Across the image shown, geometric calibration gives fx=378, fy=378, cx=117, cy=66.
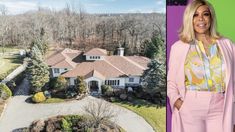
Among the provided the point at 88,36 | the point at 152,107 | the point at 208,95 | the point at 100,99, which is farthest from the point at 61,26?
the point at 208,95

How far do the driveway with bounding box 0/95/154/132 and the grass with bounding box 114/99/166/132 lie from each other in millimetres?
29

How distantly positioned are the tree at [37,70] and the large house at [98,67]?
0.16 feet

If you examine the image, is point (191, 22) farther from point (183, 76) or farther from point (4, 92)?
point (4, 92)

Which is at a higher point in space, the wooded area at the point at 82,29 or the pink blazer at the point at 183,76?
the wooded area at the point at 82,29

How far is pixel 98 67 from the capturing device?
2.65 m

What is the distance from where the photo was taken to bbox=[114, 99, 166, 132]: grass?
2648 millimetres

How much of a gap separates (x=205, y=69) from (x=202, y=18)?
29cm

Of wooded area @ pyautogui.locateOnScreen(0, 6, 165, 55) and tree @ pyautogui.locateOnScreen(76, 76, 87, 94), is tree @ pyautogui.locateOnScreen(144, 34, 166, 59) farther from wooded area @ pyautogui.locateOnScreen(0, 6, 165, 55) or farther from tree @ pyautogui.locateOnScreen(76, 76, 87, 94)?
tree @ pyautogui.locateOnScreen(76, 76, 87, 94)

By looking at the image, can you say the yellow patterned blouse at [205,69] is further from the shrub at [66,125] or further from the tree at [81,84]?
the shrub at [66,125]

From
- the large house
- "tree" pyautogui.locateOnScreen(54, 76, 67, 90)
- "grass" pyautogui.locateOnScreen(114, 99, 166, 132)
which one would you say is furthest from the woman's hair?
"tree" pyautogui.locateOnScreen(54, 76, 67, 90)

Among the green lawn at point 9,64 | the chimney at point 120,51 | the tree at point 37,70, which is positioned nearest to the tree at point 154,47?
the chimney at point 120,51

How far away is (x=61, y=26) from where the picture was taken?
263cm

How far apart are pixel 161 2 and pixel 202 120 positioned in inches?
34.5

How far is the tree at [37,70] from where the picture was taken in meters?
2.62
